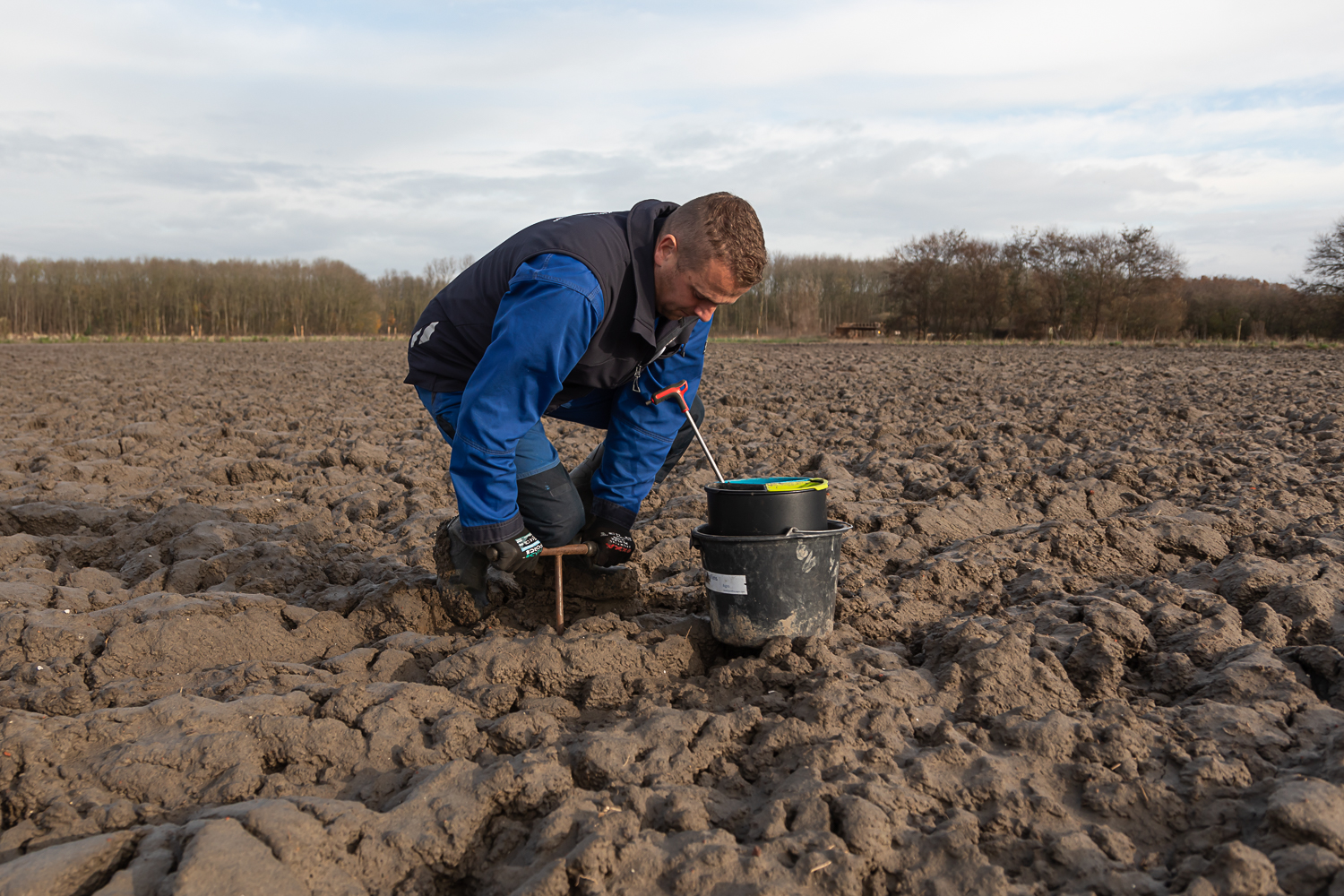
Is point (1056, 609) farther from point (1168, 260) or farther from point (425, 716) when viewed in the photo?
point (1168, 260)

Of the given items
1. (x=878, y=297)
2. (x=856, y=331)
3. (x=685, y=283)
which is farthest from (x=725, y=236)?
(x=878, y=297)

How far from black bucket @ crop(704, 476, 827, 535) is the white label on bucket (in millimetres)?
151

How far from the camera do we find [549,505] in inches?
130

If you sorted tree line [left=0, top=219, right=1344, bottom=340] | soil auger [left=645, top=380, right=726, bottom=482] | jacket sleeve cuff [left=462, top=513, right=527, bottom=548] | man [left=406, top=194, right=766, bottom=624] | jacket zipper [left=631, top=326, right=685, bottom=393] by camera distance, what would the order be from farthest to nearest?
tree line [left=0, top=219, right=1344, bottom=340], soil auger [left=645, top=380, right=726, bottom=482], jacket zipper [left=631, top=326, right=685, bottom=393], jacket sleeve cuff [left=462, top=513, right=527, bottom=548], man [left=406, top=194, right=766, bottom=624]

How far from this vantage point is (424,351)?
130 inches

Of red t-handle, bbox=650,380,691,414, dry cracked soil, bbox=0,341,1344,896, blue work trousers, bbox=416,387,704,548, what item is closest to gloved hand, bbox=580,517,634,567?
blue work trousers, bbox=416,387,704,548

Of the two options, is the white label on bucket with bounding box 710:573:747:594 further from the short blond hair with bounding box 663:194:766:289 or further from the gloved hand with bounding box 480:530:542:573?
the short blond hair with bounding box 663:194:766:289

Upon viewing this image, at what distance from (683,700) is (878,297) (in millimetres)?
40702

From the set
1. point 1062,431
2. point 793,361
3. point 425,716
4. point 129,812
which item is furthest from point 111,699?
point 793,361

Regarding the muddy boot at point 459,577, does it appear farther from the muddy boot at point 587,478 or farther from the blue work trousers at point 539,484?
the muddy boot at point 587,478

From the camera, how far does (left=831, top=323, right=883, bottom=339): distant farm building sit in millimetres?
35750

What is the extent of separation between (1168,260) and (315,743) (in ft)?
115

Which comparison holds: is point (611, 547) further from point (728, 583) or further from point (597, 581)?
point (728, 583)

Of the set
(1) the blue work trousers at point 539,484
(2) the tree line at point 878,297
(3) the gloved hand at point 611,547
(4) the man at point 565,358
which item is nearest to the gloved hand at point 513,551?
(4) the man at point 565,358
